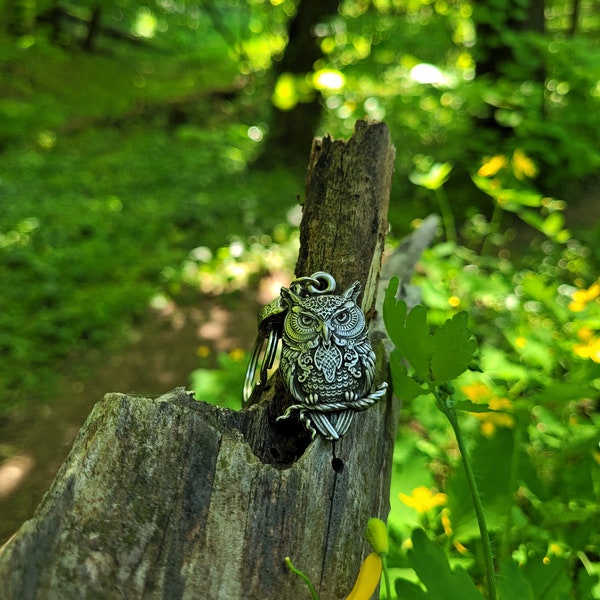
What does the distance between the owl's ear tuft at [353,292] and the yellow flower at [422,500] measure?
1.87ft

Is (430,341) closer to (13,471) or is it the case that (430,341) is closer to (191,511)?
(191,511)

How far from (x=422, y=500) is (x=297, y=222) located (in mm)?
3468

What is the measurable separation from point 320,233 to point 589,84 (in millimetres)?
2671

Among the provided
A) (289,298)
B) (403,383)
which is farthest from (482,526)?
(289,298)

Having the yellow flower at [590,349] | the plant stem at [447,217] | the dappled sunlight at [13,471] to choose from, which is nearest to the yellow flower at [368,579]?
the yellow flower at [590,349]

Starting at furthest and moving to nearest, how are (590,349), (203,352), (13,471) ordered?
1. (203,352)
2. (13,471)
3. (590,349)

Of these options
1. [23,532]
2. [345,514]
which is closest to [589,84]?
[345,514]

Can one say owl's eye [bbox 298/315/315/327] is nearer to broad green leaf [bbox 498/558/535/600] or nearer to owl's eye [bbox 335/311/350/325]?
owl's eye [bbox 335/311/350/325]

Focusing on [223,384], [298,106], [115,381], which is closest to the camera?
[223,384]

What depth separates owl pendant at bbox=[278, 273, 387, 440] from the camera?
105cm

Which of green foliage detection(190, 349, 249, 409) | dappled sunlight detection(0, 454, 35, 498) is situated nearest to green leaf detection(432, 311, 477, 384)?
green foliage detection(190, 349, 249, 409)

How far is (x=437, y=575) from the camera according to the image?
796 millimetres

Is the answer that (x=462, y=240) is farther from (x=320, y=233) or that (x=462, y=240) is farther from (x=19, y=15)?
(x=19, y=15)

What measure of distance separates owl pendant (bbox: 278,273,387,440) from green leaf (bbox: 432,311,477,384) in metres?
0.26
